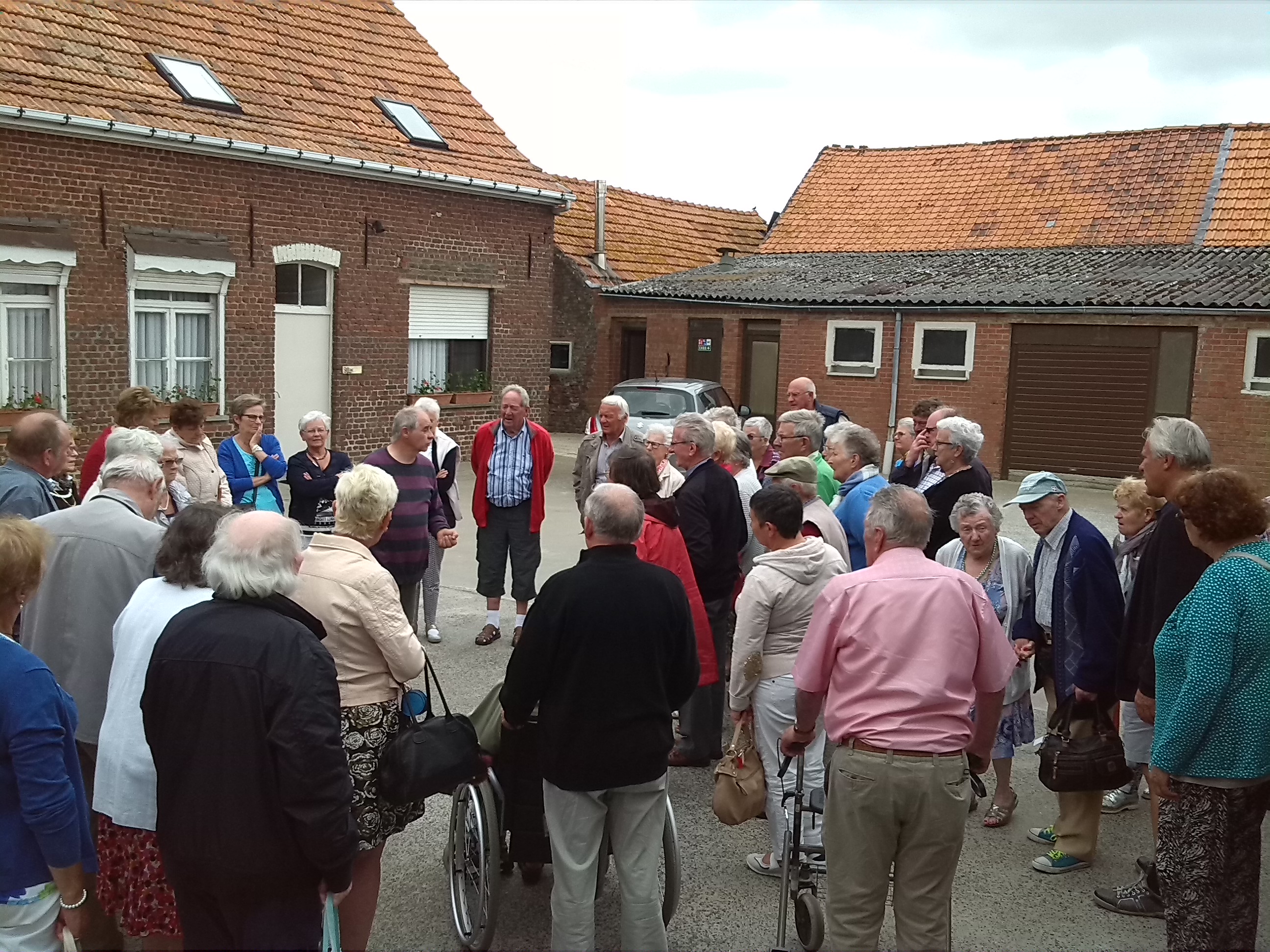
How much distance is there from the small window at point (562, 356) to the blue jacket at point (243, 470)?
52.4 feet

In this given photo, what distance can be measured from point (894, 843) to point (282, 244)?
1329 cm

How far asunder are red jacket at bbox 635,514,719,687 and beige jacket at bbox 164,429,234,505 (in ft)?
9.53

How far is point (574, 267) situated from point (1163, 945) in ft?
65.5

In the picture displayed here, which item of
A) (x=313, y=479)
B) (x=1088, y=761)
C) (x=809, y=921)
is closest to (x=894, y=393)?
(x=313, y=479)

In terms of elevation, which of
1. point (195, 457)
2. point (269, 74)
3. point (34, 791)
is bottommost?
point (34, 791)

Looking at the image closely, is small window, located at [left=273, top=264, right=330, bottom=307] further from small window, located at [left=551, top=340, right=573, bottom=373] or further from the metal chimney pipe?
the metal chimney pipe

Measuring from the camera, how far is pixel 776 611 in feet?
14.6

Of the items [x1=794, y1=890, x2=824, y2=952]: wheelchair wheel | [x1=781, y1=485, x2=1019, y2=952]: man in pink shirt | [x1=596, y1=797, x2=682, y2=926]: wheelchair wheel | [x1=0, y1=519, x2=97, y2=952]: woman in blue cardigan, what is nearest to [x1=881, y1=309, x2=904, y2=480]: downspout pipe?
[x1=794, y1=890, x2=824, y2=952]: wheelchair wheel

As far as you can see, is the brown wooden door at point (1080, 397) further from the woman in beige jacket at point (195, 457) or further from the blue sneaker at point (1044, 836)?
the woman in beige jacket at point (195, 457)

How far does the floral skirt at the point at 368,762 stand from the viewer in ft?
11.5

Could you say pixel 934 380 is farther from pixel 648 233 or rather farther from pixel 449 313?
pixel 648 233

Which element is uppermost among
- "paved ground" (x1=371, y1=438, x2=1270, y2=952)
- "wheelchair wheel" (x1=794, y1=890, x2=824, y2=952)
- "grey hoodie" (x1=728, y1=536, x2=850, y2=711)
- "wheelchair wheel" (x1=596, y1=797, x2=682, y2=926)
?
"grey hoodie" (x1=728, y1=536, x2=850, y2=711)

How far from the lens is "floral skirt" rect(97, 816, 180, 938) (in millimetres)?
3232

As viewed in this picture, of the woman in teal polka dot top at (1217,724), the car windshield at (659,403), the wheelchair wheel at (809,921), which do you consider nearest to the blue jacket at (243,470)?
the wheelchair wheel at (809,921)
